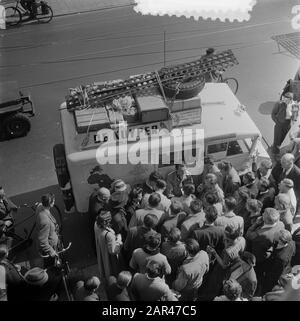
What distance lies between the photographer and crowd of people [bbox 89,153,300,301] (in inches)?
216

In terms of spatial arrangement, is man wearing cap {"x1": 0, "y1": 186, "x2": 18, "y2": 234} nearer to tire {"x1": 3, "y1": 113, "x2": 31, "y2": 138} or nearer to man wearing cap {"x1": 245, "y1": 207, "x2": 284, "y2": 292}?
tire {"x1": 3, "y1": 113, "x2": 31, "y2": 138}

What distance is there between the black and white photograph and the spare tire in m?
0.02

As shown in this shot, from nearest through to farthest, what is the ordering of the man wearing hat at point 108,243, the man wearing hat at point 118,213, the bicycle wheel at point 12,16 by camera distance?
the man wearing hat at point 108,243
the man wearing hat at point 118,213
the bicycle wheel at point 12,16

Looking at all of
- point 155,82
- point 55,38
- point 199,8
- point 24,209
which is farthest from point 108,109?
point 199,8

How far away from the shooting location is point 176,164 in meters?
7.26

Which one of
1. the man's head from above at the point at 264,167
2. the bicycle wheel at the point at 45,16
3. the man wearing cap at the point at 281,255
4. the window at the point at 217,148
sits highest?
the bicycle wheel at the point at 45,16

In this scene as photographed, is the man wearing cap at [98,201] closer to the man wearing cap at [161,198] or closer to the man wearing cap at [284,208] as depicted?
the man wearing cap at [161,198]

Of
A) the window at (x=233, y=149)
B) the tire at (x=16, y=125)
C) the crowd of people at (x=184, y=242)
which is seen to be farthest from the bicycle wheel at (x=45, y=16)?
the window at (x=233, y=149)

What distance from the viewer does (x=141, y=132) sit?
7051mm

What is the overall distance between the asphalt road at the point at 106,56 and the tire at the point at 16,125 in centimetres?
17

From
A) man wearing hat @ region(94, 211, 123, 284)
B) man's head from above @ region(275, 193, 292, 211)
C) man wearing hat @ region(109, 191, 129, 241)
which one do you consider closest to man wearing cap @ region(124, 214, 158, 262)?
man wearing hat @ region(94, 211, 123, 284)

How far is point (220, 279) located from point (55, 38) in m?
10.6

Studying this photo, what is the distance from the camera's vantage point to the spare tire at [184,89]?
7.23 meters
